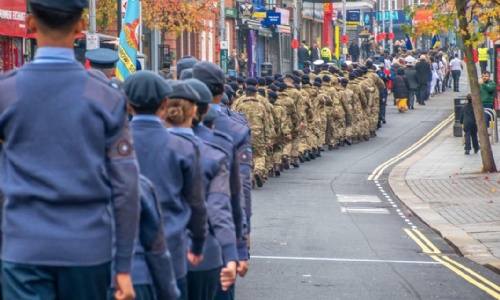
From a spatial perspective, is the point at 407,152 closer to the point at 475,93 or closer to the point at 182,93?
the point at 475,93

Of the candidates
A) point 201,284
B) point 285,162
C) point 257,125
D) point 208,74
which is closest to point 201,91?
point 208,74

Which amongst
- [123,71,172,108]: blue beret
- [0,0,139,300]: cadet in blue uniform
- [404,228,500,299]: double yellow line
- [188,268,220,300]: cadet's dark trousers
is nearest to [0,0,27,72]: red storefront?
[404,228,500,299]: double yellow line

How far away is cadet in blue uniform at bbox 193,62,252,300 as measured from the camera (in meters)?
8.26

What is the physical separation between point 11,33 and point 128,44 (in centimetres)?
1381

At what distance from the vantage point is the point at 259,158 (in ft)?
72.9

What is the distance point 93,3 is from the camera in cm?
3164

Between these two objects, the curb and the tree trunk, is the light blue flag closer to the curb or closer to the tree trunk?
the curb

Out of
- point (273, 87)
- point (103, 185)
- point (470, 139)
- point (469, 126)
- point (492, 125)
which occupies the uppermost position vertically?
point (103, 185)

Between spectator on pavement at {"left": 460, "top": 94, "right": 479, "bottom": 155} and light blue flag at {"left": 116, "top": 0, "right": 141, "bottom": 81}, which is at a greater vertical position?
light blue flag at {"left": 116, "top": 0, "right": 141, "bottom": 81}

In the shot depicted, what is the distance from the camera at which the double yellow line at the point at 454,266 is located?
12172 mm

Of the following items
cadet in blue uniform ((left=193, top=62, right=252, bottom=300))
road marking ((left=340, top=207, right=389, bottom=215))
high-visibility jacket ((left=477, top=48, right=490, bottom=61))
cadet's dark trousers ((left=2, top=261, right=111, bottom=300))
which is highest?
cadet in blue uniform ((left=193, top=62, right=252, bottom=300))

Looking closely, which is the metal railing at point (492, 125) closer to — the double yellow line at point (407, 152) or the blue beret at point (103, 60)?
the double yellow line at point (407, 152)

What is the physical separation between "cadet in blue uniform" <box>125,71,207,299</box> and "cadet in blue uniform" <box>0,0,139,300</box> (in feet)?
3.23

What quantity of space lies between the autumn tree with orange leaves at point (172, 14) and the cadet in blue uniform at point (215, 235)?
37.9m
